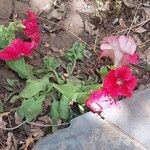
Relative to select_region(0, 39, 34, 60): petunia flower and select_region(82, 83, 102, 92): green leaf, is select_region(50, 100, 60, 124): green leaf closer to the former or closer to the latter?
select_region(82, 83, 102, 92): green leaf

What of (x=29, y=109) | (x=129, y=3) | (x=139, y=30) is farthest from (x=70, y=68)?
(x=129, y=3)

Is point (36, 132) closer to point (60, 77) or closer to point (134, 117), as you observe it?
point (60, 77)

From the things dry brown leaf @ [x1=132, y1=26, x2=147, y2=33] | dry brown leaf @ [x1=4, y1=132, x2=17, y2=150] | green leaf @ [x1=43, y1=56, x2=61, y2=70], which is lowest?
dry brown leaf @ [x1=4, y1=132, x2=17, y2=150]

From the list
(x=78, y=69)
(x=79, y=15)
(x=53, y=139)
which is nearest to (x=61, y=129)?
(x=53, y=139)

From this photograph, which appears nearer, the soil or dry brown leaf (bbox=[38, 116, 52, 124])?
dry brown leaf (bbox=[38, 116, 52, 124])

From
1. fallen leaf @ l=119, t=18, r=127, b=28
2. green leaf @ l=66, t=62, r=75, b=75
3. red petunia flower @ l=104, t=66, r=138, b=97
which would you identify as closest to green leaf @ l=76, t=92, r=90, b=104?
red petunia flower @ l=104, t=66, r=138, b=97

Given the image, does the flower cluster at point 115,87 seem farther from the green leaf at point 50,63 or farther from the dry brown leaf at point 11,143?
the dry brown leaf at point 11,143
